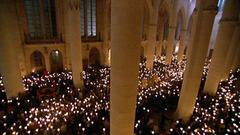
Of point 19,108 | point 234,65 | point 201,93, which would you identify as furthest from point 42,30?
point 234,65

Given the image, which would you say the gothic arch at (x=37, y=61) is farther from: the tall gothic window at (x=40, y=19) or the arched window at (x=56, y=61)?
the tall gothic window at (x=40, y=19)

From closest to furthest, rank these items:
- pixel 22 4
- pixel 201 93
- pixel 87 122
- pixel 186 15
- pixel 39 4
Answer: pixel 87 122
pixel 201 93
pixel 22 4
pixel 39 4
pixel 186 15

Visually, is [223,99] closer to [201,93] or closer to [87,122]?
[201,93]

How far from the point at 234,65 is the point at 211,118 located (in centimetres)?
1366

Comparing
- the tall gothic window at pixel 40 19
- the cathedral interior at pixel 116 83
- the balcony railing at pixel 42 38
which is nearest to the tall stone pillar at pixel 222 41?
the cathedral interior at pixel 116 83

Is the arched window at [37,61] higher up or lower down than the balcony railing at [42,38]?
lower down

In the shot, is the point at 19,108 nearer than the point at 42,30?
Yes

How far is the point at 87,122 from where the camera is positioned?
7.87m

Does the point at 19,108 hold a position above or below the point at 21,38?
below

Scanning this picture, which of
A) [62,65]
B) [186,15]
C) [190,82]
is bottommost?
[62,65]

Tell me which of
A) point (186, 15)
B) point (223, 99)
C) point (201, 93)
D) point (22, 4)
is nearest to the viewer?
point (223, 99)

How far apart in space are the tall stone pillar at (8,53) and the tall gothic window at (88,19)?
32.9 ft

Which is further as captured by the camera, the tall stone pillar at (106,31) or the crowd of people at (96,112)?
the tall stone pillar at (106,31)

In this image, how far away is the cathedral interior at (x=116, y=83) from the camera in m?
4.64
